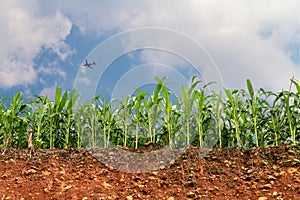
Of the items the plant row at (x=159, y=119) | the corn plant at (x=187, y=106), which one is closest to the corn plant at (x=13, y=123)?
the plant row at (x=159, y=119)

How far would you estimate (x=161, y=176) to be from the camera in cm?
333

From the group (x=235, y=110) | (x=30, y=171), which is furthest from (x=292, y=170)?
(x=30, y=171)

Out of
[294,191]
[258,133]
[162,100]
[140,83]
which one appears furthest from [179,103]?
[294,191]

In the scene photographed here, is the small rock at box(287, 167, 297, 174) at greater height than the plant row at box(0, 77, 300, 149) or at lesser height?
lesser

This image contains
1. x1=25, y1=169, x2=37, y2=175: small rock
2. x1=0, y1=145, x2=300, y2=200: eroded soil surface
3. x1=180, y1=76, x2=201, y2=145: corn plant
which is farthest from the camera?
x1=180, y1=76, x2=201, y2=145: corn plant

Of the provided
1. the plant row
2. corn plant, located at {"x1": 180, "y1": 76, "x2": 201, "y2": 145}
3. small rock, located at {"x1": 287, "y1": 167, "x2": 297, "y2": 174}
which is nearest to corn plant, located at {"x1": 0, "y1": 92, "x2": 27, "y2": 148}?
the plant row

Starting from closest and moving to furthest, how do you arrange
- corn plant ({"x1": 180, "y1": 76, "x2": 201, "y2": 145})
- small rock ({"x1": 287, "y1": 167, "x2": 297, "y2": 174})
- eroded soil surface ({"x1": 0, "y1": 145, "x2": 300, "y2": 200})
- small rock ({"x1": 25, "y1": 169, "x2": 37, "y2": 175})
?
eroded soil surface ({"x1": 0, "y1": 145, "x2": 300, "y2": 200}) < small rock ({"x1": 287, "y1": 167, "x2": 297, "y2": 174}) < small rock ({"x1": 25, "y1": 169, "x2": 37, "y2": 175}) < corn plant ({"x1": 180, "y1": 76, "x2": 201, "y2": 145})

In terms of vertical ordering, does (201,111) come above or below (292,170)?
above

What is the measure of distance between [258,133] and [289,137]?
1.04ft

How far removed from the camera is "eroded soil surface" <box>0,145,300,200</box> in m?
3.08

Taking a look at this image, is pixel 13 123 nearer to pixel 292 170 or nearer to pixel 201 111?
pixel 201 111

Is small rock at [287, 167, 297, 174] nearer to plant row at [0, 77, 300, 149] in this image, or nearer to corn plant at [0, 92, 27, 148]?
plant row at [0, 77, 300, 149]

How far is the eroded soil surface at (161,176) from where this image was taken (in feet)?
10.1

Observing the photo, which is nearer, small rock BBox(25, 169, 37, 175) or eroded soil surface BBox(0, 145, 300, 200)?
eroded soil surface BBox(0, 145, 300, 200)
